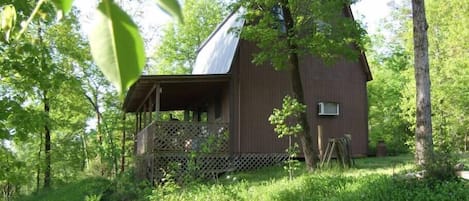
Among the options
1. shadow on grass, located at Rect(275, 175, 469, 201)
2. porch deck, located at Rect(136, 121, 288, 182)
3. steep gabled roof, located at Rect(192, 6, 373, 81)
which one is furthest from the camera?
steep gabled roof, located at Rect(192, 6, 373, 81)

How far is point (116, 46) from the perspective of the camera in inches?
14.4

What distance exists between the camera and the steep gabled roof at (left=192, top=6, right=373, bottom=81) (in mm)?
15296

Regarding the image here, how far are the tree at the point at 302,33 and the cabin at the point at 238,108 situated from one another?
91cm

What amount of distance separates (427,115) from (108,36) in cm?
1018

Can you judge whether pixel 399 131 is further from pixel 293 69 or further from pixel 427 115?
pixel 427 115

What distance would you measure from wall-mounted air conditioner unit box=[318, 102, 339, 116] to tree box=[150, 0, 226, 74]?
50.1 feet

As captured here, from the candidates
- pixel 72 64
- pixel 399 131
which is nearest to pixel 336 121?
pixel 399 131

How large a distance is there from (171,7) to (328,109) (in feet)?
52.6

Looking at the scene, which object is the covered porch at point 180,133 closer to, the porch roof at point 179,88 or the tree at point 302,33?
the porch roof at point 179,88

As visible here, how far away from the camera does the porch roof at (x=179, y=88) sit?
13491 millimetres

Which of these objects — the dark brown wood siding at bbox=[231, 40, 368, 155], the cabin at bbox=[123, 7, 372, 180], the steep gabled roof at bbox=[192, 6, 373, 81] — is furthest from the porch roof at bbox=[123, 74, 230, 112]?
the dark brown wood siding at bbox=[231, 40, 368, 155]

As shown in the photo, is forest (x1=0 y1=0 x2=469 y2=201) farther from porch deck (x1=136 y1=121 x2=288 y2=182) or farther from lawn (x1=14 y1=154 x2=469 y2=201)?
lawn (x1=14 y1=154 x2=469 y2=201)

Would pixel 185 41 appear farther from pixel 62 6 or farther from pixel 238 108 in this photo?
pixel 62 6

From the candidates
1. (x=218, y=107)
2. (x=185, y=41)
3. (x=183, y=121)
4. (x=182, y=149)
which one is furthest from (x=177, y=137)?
(x=185, y=41)
